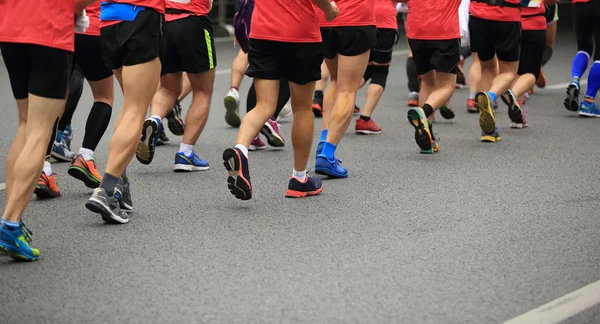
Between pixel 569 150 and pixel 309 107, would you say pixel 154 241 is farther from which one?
pixel 569 150

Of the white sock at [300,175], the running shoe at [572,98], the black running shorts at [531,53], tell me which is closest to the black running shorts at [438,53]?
the black running shorts at [531,53]

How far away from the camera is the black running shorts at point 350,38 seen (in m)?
6.61

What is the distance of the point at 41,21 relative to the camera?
451 centimetres

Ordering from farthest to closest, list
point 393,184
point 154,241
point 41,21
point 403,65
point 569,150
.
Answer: point 403,65
point 569,150
point 393,184
point 154,241
point 41,21

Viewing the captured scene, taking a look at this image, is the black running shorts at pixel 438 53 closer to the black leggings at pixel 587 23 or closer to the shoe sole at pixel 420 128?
the shoe sole at pixel 420 128

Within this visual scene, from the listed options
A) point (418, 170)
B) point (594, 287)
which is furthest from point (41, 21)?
point (418, 170)

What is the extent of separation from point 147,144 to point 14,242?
2.24m

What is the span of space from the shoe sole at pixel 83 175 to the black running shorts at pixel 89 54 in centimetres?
66

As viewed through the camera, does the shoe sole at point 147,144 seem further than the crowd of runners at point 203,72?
Yes

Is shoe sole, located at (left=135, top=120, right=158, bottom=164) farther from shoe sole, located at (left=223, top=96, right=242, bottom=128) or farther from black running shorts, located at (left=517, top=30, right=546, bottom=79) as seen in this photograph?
black running shorts, located at (left=517, top=30, right=546, bottom=79)

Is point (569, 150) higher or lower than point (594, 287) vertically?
lower

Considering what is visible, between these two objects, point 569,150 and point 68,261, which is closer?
point 68,261

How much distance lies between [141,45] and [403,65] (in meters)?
10.8

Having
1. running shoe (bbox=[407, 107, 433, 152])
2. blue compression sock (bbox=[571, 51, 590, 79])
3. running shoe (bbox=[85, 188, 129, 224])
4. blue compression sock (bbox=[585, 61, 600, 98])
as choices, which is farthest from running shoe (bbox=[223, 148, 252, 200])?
blue compression sock (bbox=[571, 51, 590, 79])
